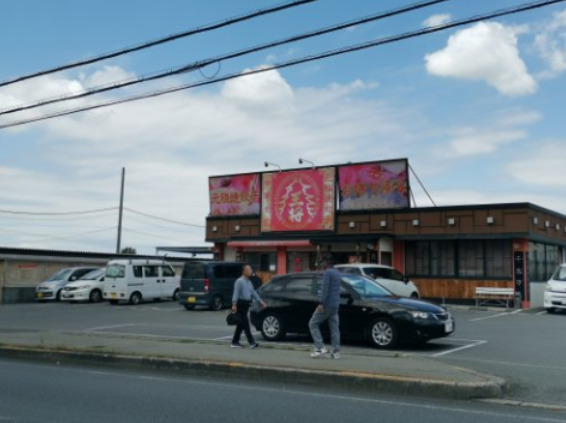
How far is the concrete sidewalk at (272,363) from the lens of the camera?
9016 millimetres

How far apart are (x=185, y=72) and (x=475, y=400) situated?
28.7 ft

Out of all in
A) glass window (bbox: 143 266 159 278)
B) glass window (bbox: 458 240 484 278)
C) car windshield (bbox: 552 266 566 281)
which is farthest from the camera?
glass window (bbox: 143 266 159 278)

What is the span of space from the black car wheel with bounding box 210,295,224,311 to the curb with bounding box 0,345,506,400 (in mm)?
12597

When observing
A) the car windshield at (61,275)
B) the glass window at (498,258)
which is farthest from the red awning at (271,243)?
the car windshield at (61,275)

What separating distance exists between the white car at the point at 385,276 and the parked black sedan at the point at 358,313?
7.69 meters

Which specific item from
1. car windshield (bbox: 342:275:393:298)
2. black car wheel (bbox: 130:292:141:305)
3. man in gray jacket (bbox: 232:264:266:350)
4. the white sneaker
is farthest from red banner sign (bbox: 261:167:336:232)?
the white sneaker

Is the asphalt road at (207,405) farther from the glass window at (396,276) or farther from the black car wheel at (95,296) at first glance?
the black car wheel at (95,296)

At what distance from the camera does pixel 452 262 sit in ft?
92.0

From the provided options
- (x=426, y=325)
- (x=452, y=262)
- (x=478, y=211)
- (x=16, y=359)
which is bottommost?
(x=16, y=359)

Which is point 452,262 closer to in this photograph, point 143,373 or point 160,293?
point 160,293

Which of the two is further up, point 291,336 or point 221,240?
point 221,240

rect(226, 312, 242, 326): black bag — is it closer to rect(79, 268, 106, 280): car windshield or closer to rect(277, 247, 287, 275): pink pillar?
rect(277, 247, 287, 275): pink pillar

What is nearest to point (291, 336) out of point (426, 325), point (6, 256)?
point (426, 325)

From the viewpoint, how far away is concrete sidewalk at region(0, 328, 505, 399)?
29.6 ft
